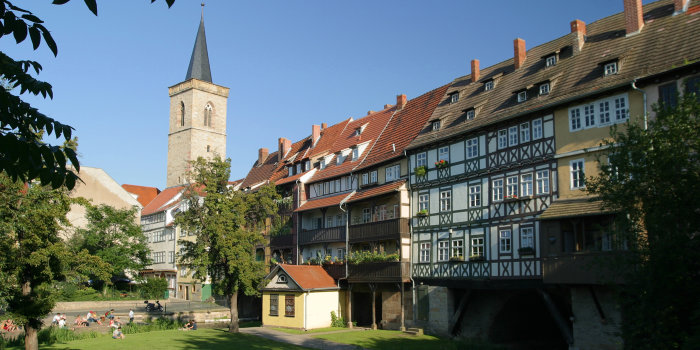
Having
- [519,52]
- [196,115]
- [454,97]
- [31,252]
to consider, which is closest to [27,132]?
[31,252]

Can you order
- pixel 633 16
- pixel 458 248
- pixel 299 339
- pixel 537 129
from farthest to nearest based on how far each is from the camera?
1. pixel 299 339
2. pixel 458 248
3. pixel 537 129
4. pixel 633 16

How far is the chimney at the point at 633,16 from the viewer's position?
82.2 ft

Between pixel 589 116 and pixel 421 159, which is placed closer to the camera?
pixel 589 116

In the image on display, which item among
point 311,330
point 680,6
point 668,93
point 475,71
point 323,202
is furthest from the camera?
point 323,202

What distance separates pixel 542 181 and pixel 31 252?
20.5 meters

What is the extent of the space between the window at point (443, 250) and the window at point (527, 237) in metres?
4.94

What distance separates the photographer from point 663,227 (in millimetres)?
14469

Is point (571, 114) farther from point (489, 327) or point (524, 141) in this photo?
point (489, 327)

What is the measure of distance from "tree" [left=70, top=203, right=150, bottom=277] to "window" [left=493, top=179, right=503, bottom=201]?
4184 cm

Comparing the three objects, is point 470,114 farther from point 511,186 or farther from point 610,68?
point 610,68

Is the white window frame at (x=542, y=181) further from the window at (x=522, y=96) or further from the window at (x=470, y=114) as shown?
the window at (x=470, y=114)

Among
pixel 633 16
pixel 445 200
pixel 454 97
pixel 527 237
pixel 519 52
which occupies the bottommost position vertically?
pixel 527 237

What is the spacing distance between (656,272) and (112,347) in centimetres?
2196

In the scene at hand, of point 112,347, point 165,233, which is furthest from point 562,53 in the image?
point 165,233
